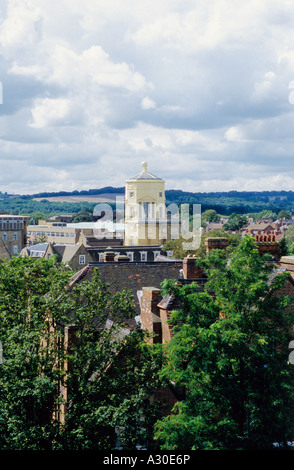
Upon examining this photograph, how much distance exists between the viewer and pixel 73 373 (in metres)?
19.9

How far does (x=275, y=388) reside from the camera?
1795cm

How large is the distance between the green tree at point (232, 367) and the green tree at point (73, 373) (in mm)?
1441

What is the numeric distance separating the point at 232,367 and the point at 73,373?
4840mm

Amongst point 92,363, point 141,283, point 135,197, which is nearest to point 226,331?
point 92,363

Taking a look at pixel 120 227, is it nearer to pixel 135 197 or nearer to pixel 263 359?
pixel 135 197

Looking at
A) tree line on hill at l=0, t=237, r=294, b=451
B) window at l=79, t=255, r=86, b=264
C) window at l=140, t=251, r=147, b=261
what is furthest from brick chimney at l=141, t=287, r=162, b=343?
window at l=79, t=255, r=86, b=264

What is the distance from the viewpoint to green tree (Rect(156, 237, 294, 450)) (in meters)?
17.6

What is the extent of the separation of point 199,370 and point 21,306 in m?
7.03

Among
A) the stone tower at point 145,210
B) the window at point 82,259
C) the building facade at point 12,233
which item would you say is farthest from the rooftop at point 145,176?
the building facade at point 12,233

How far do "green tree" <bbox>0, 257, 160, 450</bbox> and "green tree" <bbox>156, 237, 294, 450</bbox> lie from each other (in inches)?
56.7

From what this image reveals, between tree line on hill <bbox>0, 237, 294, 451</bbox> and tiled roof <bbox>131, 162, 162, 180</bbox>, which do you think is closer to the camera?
tree line on hill <bbox>0, 237, 294, 451</bbox>

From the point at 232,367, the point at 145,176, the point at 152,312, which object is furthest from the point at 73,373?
the point at 145,176

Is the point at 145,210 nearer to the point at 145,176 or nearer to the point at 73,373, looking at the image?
the point at 145,176

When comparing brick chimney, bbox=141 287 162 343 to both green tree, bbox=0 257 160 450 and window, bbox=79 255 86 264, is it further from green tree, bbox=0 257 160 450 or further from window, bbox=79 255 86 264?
window, bbox=79 255 86 264
